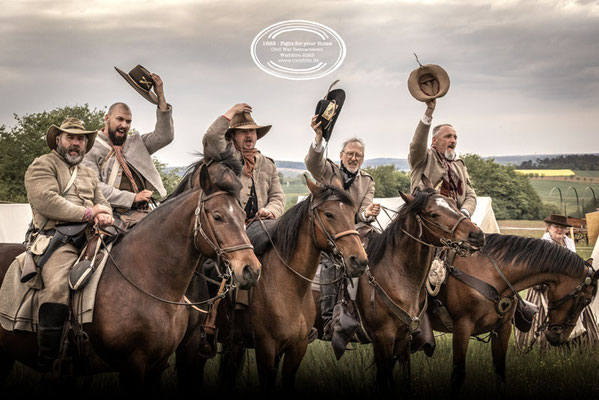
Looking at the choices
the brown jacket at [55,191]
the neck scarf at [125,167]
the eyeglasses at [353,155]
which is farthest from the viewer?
the eyeglasses at [353,155]

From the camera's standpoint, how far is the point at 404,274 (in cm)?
728

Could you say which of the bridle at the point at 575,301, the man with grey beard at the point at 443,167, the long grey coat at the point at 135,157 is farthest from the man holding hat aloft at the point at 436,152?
the long grey coat at the point at 135,157

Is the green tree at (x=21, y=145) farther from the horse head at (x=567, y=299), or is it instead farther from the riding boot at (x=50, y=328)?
the horse head at (x=567, y=299)

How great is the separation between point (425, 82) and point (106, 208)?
4.21m

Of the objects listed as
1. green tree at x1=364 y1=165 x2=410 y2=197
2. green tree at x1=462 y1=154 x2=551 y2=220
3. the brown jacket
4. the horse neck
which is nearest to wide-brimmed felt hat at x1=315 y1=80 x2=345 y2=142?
the horse neck

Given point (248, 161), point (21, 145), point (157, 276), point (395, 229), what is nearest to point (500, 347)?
point (395, 229)

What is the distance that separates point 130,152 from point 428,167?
A: 378cm

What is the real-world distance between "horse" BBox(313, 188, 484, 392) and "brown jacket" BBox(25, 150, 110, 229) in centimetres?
A: 328

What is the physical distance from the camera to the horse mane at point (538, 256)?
8188 mm

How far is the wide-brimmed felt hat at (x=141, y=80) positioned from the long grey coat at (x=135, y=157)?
0.35 m

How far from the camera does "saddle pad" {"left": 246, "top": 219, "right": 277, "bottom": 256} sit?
688 cm

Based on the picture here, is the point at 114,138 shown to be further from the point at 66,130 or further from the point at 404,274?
the point at 404,274

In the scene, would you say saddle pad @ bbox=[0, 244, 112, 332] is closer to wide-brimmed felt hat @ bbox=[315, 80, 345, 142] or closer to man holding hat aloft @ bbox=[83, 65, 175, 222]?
man holding hat aloft @ bbox=[83, 65, 175, 222]

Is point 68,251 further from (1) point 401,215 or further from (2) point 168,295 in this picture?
(1) point 401,215
